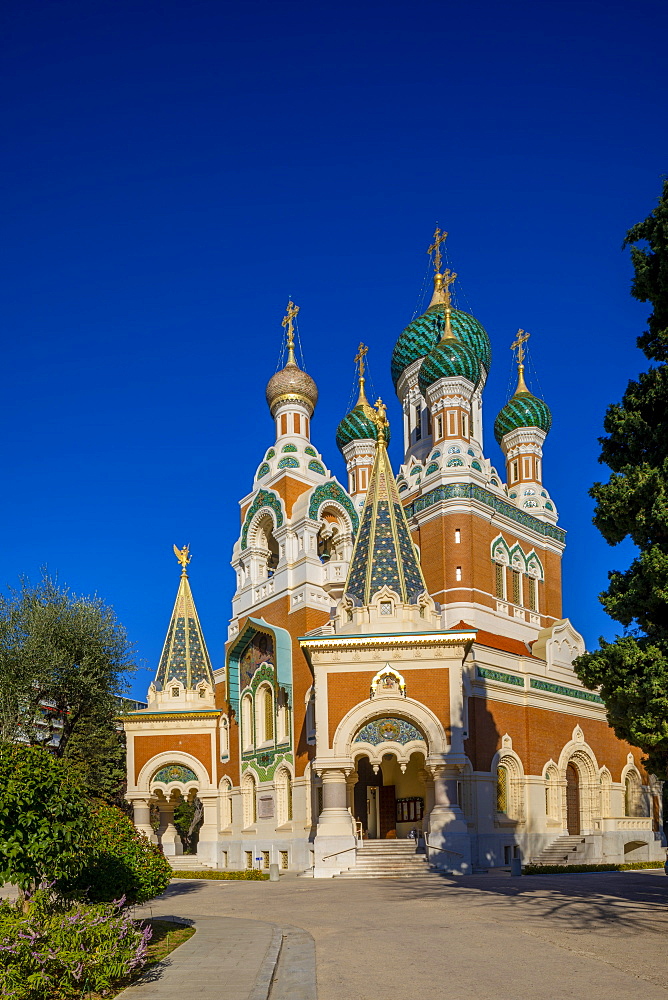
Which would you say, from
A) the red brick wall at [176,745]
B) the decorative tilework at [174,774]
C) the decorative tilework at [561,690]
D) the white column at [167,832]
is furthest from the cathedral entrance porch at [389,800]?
the white column at [167,832]

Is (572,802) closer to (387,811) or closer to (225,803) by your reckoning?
(387,811)

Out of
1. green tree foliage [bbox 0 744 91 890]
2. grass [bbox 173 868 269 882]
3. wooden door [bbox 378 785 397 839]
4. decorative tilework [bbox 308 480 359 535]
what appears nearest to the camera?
green tree foliage [bbox 0 744 91 890]

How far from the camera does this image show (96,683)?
2250 centimetres

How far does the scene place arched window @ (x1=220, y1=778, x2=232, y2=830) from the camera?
28109mm

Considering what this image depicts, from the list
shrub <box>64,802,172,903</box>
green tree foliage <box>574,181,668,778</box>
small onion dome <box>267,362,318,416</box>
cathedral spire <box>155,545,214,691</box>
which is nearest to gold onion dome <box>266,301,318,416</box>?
small onion dome <box>267,362,318,416</box>

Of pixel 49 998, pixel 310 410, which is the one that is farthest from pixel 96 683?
pixel 49 998

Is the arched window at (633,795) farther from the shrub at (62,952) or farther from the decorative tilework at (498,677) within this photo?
the shrub at (62,952)

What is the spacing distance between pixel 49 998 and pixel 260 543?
925 inches

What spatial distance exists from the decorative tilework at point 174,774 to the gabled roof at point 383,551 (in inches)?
367

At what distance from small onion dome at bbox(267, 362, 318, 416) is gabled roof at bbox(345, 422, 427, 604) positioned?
20.2 ft

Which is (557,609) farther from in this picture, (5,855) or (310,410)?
(5,855)

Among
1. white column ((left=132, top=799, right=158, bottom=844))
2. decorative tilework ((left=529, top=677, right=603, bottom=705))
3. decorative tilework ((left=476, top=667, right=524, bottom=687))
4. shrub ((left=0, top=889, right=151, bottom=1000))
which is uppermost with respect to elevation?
decorative tilework ((left=476, top=667, right=524, bottom=687))

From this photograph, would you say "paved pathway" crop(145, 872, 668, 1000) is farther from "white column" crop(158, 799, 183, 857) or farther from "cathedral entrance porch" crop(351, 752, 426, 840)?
"white column" crop(158, 799, 183, 857)

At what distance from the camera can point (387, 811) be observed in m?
24.8
